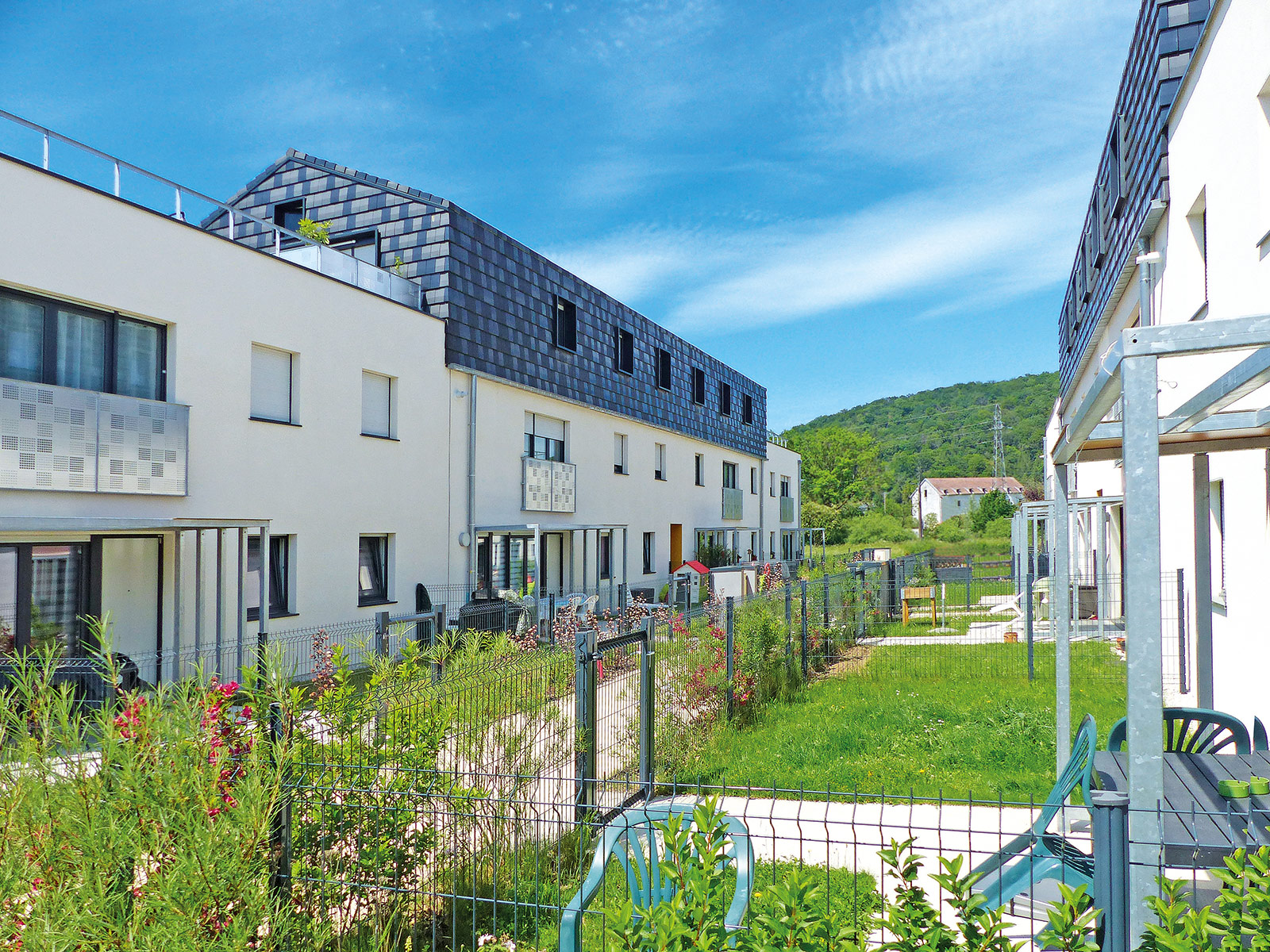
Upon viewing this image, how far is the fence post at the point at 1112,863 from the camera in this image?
8.46ft

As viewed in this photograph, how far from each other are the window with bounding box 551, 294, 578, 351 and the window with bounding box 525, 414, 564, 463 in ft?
6.00

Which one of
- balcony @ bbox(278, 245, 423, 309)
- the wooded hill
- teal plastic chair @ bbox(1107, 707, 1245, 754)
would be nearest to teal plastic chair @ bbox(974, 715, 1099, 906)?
teal plastic chair @ bbox(1107, 707, 1245, 754)

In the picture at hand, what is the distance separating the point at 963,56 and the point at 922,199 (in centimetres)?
1764

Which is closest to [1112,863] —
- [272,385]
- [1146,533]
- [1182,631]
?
[1146,533]

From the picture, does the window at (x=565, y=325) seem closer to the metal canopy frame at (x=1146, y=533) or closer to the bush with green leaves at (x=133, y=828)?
the bush with green leaves at (x=133, y=828)

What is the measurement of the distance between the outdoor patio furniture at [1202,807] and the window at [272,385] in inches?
433

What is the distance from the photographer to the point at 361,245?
1642 centimetres

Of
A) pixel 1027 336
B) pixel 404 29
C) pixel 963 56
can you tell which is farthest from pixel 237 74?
pixel 1027 336

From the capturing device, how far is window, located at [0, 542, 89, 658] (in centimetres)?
898

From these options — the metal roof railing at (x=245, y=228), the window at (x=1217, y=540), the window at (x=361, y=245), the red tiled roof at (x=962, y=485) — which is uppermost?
the window at (x=361, y=245)

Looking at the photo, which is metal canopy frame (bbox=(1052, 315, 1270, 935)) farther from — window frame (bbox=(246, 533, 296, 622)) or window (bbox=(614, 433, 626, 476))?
window (bbox=(614, 433, 626, 476))

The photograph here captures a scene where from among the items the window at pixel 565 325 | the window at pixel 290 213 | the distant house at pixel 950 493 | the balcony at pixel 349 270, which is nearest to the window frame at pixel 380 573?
the balcony at pixel 349 270

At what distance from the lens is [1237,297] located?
263 inches

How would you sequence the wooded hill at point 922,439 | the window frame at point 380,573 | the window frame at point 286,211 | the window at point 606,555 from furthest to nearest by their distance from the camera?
the wooded hill at point 922,439, the window at point 606,555, the window frame at point 286,211, the window frame at point 380,573
